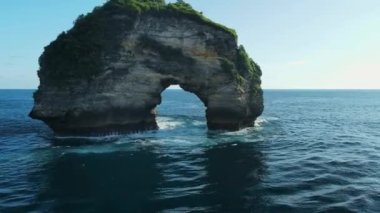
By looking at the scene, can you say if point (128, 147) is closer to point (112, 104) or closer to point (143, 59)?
point (112, 104)

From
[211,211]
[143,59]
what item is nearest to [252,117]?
[143,59]

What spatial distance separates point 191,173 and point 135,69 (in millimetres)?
18213

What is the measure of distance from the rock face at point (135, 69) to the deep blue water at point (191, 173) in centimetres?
263

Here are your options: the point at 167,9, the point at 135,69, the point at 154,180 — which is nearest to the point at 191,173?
the point at 154,180

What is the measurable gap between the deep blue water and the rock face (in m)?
2.63

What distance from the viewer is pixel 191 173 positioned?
26.8 m

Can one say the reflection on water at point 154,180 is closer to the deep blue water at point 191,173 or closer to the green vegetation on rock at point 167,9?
the deep blue water at point 191,173

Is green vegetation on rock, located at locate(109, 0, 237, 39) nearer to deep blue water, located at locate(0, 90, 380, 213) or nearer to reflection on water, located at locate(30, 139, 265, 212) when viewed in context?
deep blue water, located at locate(0, 90, 380, 213)

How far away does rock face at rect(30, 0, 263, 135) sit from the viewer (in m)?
39.1

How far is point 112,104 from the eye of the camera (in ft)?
132

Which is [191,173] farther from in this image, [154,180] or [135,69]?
[135,69]

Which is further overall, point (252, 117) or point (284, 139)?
point (252, 117)

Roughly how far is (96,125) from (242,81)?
17224mm

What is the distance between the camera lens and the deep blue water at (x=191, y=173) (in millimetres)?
20578
